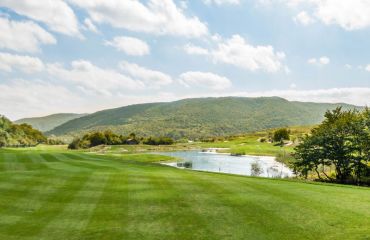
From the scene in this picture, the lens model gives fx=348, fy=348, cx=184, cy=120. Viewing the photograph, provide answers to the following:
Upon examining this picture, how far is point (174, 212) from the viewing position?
13438mm

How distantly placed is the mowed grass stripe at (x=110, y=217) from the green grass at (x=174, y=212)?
30 mm

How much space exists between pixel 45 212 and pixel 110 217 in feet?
9.49

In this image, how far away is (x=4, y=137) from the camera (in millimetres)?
123500

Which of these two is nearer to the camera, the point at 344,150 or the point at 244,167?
the point at 344,150

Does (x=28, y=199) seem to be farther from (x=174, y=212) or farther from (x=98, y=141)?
(x=98, y=141)

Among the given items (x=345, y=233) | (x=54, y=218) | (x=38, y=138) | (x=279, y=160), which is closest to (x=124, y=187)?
(x=54, y=218)

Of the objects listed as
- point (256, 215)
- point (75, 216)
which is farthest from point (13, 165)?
point (256, 215)

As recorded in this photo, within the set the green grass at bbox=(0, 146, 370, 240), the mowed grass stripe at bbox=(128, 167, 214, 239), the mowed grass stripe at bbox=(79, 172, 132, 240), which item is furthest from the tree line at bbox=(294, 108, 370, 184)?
the mowed grass stripe at bbox=(79, 172, 132, 240)

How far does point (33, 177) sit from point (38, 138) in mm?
169351

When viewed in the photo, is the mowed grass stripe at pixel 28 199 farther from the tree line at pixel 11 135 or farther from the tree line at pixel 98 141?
the tree line at pixel 98 141

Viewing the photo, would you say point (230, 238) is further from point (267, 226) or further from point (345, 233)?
point (345, 233)

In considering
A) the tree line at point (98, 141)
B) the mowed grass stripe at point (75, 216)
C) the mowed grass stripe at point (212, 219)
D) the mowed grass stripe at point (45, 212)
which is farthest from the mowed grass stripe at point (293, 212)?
the tree line at point (98, 141)

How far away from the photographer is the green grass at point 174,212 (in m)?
10.9

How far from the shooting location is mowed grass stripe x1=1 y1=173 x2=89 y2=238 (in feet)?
37.6
